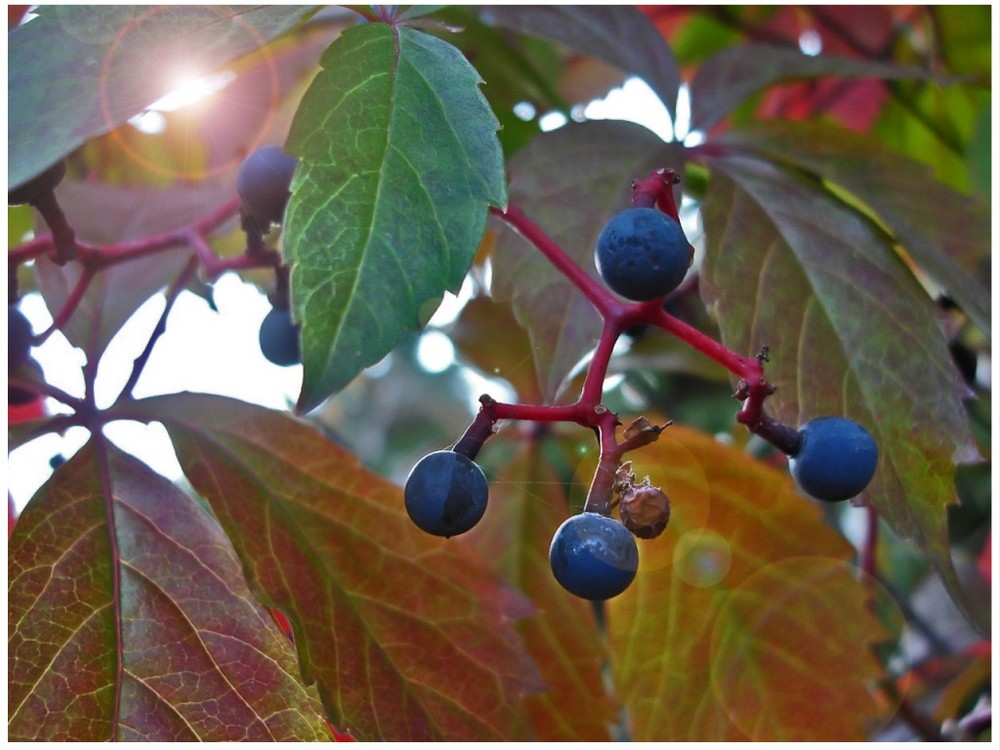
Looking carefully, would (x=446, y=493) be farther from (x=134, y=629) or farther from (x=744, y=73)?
(x=744, y=73)

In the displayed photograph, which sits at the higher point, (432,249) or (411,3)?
(411,3)

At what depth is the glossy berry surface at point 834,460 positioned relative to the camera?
769mm

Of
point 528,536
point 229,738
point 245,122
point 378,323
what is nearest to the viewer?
point 378,323

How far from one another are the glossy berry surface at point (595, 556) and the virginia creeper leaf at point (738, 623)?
1.85 ft

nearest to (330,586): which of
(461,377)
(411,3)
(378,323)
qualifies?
(378,323)

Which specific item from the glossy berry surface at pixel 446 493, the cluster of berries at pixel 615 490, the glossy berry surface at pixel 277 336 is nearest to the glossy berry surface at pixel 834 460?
the cluster of berries at pixel 615 490

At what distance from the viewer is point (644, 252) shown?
73cm

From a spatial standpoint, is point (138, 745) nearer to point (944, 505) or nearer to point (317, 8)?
point (317, 8)

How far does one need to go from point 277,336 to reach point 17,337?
26cm

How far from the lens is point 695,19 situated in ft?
6.31

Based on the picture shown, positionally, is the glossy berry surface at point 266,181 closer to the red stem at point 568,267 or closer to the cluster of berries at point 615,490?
the red stem at point 568,267

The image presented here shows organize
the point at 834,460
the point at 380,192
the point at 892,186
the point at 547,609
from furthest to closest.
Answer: the point at 547,609
the point at 892,186
the point at 834,460
the point at 380,192

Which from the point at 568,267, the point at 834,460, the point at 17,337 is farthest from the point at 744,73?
the point at 17,337

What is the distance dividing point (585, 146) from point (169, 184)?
821mm
